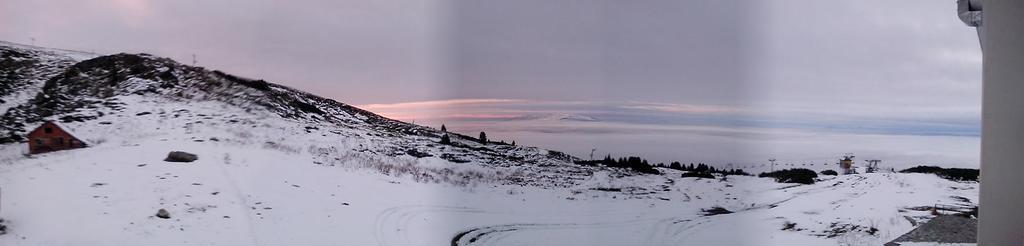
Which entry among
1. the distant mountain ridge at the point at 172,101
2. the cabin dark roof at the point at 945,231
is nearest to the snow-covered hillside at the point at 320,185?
the distant mountain ridge at the point at 172,101

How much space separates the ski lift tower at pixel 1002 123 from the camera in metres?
1.99

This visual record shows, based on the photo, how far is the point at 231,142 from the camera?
12.6 feet

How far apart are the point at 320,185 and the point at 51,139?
5.14 feet

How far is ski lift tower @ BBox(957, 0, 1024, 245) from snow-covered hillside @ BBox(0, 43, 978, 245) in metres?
1.60

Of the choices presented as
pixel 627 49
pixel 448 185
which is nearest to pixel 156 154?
pixel 448 185

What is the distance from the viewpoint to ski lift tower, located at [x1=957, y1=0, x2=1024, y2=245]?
6.52ft

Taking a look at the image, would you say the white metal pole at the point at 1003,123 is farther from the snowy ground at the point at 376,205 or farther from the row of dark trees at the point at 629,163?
the row of dark trees at the point at 629,163

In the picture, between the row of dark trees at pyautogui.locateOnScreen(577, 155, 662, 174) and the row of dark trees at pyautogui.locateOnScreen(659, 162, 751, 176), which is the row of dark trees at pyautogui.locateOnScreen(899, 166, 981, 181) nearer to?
the row of dark trees at pyautogui.locateOnScreen(659, 162, 751, 176)

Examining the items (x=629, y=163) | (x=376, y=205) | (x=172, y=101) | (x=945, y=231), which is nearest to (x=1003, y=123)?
(x=945, y=231)

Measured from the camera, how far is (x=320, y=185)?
3850 mm

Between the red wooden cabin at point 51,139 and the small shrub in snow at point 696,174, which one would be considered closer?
the red wooden cabin at point 51,139

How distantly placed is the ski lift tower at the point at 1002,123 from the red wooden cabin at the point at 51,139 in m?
4.68

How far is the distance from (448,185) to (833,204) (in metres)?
2.86

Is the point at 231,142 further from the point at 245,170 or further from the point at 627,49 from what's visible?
the point at 627,49
